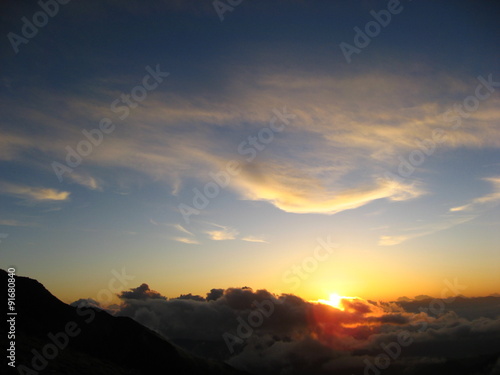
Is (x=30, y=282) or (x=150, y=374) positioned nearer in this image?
(x=30, y=282)

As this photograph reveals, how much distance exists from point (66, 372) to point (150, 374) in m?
124

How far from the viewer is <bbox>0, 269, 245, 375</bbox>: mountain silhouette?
247 ft

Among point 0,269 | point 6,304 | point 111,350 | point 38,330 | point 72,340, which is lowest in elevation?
point 111,350

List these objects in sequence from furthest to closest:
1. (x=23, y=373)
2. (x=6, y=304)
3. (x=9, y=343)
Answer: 1. (x=6, y=304)
2. (x=9, y=343)
3. (x=23, y=373)

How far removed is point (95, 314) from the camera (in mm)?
196500

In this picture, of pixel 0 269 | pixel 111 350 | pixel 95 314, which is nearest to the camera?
pixel 0 269

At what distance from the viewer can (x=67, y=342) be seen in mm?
128500

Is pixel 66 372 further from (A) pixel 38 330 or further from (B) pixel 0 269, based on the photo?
(B) pixel 0 269

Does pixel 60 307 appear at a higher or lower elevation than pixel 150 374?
higher

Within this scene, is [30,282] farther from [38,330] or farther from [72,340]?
[38,330]

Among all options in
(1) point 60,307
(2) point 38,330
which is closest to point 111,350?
(1) point 60,307

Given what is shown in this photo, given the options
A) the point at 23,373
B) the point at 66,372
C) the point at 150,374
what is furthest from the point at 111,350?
the point at 23,373

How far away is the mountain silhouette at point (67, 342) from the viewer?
7525cm

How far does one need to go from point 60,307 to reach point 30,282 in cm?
1938
